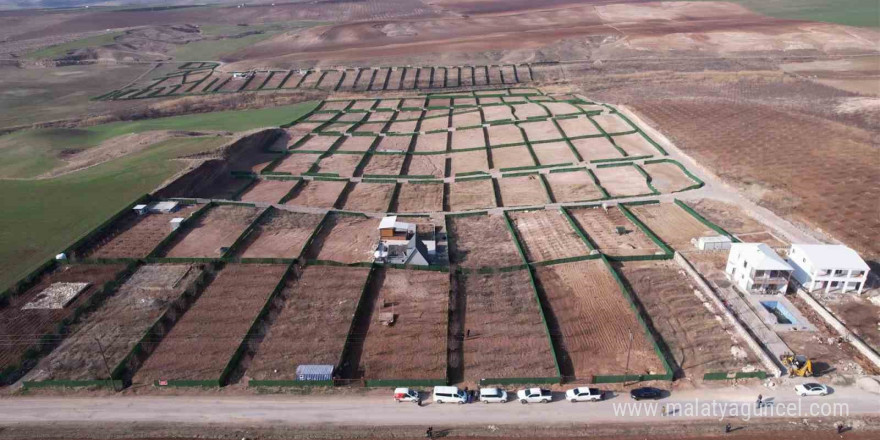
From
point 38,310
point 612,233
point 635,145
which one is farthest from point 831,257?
point 38,310

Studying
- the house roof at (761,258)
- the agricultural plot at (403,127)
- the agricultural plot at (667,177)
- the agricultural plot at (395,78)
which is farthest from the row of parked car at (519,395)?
the agricultural plot at (395,78)

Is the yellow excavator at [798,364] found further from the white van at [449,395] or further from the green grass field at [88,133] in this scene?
the green grass field at [88,133]

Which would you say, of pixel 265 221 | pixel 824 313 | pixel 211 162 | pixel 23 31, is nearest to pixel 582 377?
pixel 824 313

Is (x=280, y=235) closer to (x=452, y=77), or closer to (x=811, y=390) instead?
(x=811, y=390)

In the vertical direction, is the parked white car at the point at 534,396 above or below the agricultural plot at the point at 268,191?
below

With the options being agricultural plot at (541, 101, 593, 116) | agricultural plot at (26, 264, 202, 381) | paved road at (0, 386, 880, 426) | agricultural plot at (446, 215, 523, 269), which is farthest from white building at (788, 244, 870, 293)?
agricultural plot at (541, 101, 593, 116)
